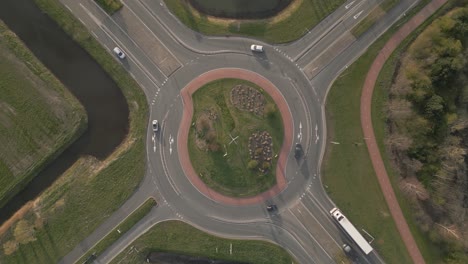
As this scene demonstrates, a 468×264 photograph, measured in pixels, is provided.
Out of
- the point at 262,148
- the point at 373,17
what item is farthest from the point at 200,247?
the point at 373,17

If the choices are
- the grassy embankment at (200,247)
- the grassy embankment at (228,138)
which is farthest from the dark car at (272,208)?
the grassy embankment at (200,247)

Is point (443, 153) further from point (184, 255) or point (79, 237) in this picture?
point (79, 237)

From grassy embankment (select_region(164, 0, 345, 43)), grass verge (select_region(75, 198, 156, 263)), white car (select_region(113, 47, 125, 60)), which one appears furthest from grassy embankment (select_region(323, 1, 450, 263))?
white car (select_region(113, 47, 125, 60))

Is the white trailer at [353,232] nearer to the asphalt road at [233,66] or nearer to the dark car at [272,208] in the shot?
the asphalt road at [233,66]

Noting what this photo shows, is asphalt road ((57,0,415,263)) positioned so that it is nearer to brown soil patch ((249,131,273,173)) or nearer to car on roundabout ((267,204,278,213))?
car on roundabout ((267,204,278,213))

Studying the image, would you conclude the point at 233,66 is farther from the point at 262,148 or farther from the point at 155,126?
the point at 155,126

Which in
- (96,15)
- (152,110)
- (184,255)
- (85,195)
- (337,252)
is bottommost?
(337,252)

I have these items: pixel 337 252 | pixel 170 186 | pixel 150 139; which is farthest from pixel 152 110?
pixel 337 252
